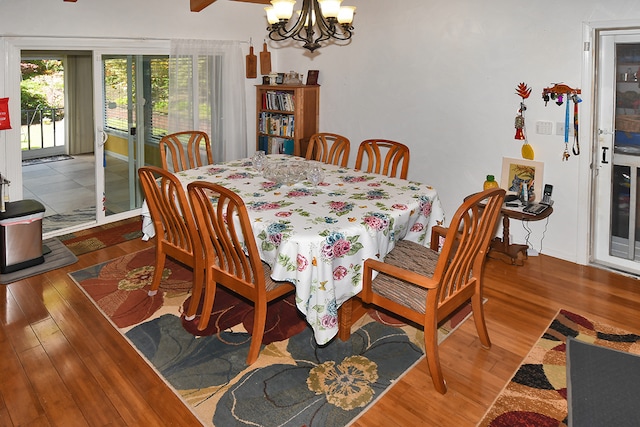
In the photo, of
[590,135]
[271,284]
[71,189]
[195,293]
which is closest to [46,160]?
[71,189]

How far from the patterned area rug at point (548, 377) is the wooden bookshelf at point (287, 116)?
128 inches

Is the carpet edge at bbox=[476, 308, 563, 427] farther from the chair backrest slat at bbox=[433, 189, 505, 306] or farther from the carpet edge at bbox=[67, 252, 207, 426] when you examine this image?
the carpet edge at bbox=[67, 252, 207, 426]

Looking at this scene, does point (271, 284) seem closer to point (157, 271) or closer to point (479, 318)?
point (157, 271)

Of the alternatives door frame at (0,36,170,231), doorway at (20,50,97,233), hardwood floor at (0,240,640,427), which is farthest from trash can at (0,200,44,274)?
doorway at (20,50,97,233)

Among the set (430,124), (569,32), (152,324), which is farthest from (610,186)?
(152,324)

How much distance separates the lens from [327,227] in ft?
7.98

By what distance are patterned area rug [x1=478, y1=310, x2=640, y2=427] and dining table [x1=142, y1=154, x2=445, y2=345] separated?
0.87 meters

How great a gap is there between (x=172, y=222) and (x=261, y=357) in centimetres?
97

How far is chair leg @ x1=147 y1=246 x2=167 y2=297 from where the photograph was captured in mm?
3174

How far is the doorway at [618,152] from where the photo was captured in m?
3.55

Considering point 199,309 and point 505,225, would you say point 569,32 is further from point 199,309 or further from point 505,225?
point 199,309

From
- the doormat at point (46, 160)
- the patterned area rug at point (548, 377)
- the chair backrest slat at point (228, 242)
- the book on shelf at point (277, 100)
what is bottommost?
the patterned area rug at point (548, 377)

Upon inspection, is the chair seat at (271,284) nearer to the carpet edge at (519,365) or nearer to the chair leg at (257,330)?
the chair leg at (257,330)

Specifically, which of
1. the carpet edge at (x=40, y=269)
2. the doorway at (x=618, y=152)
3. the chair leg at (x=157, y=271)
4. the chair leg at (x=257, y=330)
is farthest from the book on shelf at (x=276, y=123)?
the chair leg at (x=257, y=330)
